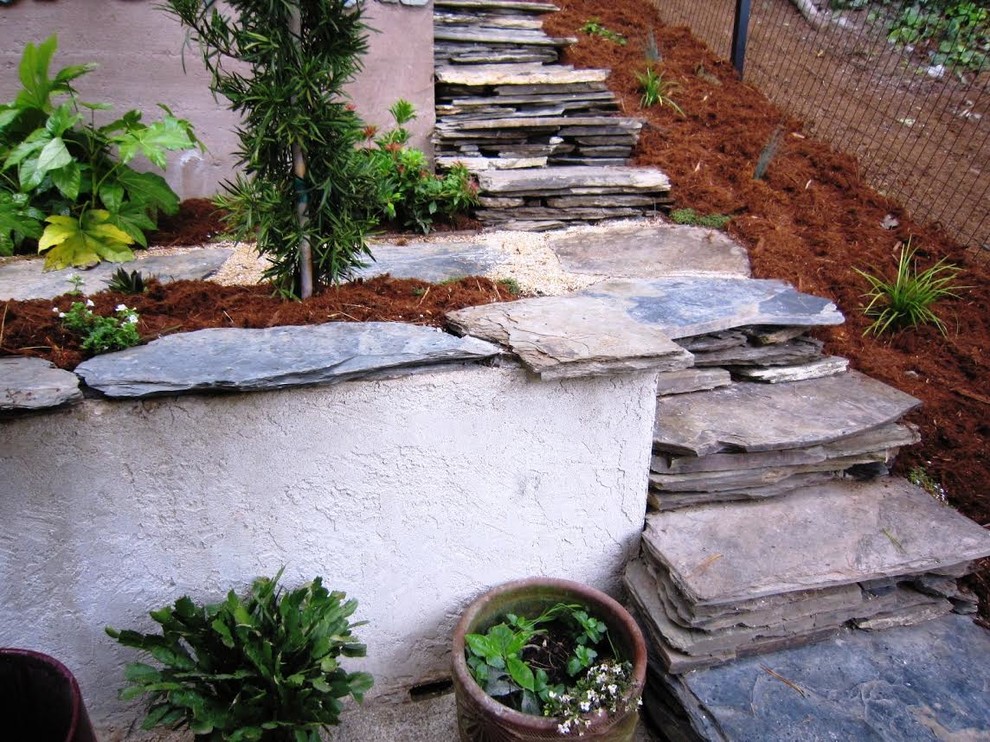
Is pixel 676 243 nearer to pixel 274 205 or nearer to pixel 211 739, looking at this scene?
pixel 274 205

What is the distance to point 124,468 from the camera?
188 centimetres

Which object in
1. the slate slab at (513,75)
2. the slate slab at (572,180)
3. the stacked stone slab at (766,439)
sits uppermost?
the slate slab at (513,75)

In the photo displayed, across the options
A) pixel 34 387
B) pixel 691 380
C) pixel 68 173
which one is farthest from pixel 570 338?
pixel 68 173

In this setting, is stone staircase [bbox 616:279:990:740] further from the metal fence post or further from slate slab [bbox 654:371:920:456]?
the metal fence post

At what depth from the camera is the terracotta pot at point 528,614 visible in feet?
6.12

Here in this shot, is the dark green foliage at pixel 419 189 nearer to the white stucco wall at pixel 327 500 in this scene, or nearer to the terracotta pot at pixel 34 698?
the white stucco wall at pixel 327 500

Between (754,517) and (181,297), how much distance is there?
2084 millimetres

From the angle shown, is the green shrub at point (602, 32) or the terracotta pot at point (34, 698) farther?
the green shrub at point (602, 32)

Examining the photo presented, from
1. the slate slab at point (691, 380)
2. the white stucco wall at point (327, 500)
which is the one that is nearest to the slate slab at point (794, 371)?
the slate slab at point (691, 380)

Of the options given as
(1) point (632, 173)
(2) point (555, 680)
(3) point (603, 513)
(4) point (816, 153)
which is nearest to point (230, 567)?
(2) point (555, 680)

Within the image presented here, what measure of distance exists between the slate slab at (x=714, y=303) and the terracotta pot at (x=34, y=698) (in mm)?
2032

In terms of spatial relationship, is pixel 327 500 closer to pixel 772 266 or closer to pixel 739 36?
pixel 772 266

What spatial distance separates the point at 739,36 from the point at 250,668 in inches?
191

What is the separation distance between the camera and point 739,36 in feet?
15.8
